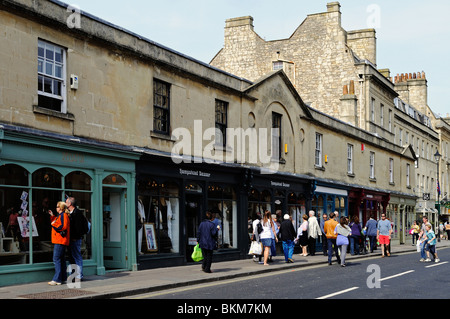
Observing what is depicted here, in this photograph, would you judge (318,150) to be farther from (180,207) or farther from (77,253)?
(77,253)

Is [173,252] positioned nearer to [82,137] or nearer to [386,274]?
[82,137]

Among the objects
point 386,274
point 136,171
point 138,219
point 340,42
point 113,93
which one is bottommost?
point 386,274

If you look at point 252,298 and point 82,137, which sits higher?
point 82,137

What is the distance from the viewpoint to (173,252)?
18672 millimetres

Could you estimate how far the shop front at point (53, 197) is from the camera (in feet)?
42.9

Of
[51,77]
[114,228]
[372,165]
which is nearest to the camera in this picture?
[51,77]

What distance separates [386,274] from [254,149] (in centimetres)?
850

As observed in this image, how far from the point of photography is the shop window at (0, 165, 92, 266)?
13047 millimetres

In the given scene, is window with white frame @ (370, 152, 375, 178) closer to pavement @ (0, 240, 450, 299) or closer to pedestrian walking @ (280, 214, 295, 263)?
pedestrian walking @ (280, 214, 295, 263)

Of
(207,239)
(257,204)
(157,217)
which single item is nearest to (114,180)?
(157,217)

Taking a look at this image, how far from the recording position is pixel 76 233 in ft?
45.1

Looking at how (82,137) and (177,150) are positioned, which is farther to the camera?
(177,150)

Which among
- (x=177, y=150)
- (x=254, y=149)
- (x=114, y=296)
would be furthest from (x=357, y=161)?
(x=114, y=296)

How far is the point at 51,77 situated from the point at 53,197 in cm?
298
